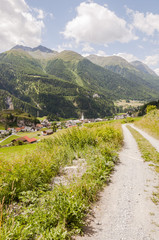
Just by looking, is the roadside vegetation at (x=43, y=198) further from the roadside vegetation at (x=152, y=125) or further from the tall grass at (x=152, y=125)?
the roadside vegetation at (x=152, y=125)

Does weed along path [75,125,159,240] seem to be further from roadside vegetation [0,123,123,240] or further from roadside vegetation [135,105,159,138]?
roadside vegetation [135,105,159,138]

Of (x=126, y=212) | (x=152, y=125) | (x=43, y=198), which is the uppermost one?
(x=152, y=125)

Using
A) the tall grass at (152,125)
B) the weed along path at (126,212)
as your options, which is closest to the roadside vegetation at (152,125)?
the tall grass at (152,125)

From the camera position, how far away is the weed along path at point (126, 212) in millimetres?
3141

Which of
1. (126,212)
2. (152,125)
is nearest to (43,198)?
(126,212)

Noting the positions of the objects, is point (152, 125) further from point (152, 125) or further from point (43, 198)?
point (43, 198)

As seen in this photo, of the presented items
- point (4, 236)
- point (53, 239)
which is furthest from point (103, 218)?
point (4, 236)

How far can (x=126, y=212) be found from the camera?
3836 millimetres

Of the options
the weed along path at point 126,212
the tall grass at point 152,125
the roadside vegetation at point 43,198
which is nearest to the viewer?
the roadside vegetation at point 43,198

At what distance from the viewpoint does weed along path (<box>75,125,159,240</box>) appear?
3141 mm

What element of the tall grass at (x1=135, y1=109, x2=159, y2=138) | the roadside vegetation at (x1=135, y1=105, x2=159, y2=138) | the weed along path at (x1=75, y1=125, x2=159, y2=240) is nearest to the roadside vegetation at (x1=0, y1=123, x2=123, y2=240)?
the weed along path at (x1=75, y1=125, x2=159, y2=240)

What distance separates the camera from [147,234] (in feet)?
10.2

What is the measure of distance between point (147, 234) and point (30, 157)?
16.2 ft

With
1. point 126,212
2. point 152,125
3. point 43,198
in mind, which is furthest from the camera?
point 152,125
